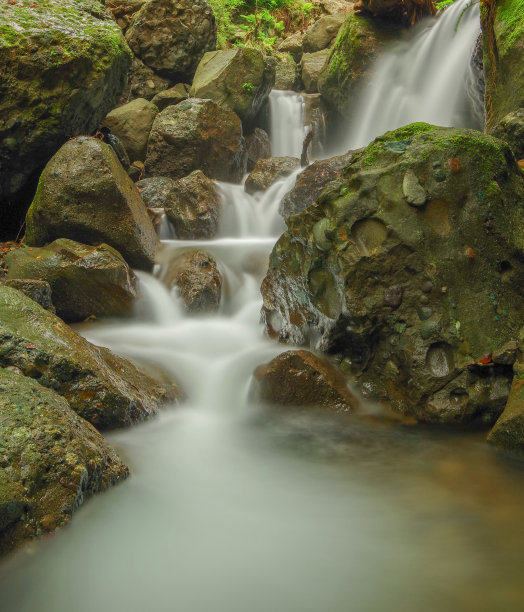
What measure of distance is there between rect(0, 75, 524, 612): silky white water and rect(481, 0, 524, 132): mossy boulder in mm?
4756

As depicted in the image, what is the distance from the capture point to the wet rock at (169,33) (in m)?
12.8

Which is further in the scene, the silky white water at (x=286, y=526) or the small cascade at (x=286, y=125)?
the small cascade at (x=286, y=125)

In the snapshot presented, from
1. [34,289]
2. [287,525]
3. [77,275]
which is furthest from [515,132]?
[34,289]

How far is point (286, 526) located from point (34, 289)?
367 centimetres

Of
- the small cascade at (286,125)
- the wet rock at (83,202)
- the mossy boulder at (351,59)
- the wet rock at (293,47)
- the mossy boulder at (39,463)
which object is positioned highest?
the wet rock at (293,47)

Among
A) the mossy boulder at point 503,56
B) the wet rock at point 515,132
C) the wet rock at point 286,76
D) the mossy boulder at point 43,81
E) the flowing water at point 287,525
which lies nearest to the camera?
the flowing water at point 287,525

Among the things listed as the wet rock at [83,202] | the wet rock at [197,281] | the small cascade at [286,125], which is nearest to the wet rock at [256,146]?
the small cascade at [286,125]

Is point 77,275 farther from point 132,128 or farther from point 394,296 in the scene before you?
point 132,128

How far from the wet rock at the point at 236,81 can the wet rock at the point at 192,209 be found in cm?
430

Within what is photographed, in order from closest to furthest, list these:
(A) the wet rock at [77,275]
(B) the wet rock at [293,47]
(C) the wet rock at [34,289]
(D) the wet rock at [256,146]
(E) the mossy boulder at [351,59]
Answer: (C) the wet rock at [34,289] < (A) the wet rock at [77,275] < (E) the mossy boulder at [351,59] < (D) the wet rock at [256,146] < (B) the wet rock at [293,47]

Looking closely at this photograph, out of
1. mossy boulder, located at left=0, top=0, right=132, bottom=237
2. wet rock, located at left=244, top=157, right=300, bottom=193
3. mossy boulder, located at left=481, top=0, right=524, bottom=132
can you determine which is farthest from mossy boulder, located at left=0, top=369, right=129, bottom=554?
wet rock, located at left=244, top=157, right=300, bottom=193

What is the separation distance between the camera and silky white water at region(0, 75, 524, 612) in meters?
1.78

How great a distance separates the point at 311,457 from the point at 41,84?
21.8 feet

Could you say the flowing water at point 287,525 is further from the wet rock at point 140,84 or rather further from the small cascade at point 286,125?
the wet rock at point 140,84
